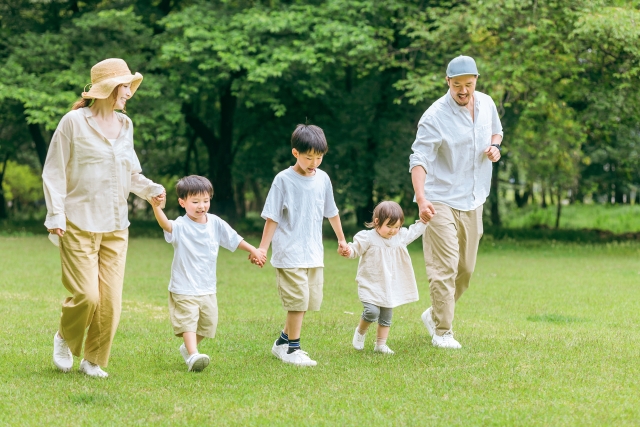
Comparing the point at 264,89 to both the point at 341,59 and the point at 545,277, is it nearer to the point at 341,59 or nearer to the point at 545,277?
the point at 341,59

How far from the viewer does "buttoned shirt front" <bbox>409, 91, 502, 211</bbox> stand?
7148mm

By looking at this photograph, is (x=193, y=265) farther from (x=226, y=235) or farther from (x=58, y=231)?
(x=58, y=231)

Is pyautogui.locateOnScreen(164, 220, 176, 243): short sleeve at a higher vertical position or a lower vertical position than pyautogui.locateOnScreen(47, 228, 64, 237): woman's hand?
lower

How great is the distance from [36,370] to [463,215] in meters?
3.64

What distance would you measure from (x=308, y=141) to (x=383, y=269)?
130 cm

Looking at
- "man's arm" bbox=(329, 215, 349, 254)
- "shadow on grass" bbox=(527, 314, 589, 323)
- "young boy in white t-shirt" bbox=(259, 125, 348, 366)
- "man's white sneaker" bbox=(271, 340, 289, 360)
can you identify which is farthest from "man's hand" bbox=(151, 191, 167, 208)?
"shadow on grass" bbox=(527, 314, 589, 323)

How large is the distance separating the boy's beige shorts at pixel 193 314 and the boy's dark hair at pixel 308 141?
1312mm

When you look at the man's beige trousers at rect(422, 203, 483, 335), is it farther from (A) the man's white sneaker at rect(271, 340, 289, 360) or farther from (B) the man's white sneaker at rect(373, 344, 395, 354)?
(A) the man's white sneaker at rect(271, 340, 289, 360)

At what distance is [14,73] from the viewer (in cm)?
2214

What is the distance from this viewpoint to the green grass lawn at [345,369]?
16.3 ft

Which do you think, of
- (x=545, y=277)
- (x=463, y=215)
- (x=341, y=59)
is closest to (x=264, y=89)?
(x=341, y=59)

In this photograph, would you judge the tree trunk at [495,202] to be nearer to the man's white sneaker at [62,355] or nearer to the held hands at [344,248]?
the held hands at [344,248]

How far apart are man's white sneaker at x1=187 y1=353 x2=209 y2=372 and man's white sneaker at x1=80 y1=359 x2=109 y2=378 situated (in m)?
0.59

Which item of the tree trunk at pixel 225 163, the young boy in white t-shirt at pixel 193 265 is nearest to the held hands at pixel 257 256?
the young boy in white t-shirt at pixel 193 265
